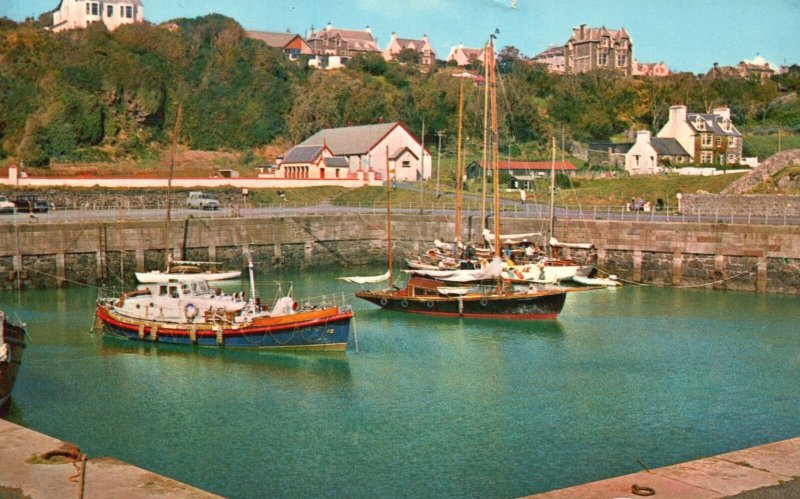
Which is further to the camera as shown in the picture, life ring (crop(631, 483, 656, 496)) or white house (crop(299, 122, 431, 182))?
white house (crop(299, 122, 431, 182))

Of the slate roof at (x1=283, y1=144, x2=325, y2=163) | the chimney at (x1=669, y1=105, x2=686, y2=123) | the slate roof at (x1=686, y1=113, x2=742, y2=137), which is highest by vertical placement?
the chimney at (x1=669, y1=105, x2=686, y2=123)

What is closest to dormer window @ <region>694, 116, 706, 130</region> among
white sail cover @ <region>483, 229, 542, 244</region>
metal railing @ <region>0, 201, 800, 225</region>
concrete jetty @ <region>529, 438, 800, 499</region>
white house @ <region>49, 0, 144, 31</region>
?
metal railing @ <region>0, 201, 800, 225</region>

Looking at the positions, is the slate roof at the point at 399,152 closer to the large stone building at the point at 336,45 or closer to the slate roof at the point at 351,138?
the slate roof at the point at 351,138

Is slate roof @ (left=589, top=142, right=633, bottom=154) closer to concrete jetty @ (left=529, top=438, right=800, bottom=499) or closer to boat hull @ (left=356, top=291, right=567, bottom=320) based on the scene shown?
boat hull @ (left=356, top=291, right=567, bottom=320)

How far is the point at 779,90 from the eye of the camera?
143 m

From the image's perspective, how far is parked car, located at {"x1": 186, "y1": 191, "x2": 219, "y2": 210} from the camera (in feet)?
251

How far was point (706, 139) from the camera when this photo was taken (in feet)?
337

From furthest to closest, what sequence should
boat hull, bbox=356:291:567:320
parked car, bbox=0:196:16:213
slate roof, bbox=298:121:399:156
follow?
slate roof, bbox=298:121:399:156
parked car, bbox=0:196:16:213
boat hull, bbox=356:291:567:320

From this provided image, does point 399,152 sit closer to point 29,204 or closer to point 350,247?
point 350,247

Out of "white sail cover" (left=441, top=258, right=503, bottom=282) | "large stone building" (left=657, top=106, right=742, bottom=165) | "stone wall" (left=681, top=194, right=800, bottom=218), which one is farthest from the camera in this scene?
"large stone building" (left=657, top=106, right=742, bottom=165)

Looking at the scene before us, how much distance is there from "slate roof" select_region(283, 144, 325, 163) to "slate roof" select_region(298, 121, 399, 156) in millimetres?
2167

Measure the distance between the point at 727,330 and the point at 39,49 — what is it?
90.9 metres

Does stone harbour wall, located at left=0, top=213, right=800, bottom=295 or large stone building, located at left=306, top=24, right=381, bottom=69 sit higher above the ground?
large stone building, located at left=306, top=24, right=381, bottom=69

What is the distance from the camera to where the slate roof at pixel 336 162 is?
98750 mm
